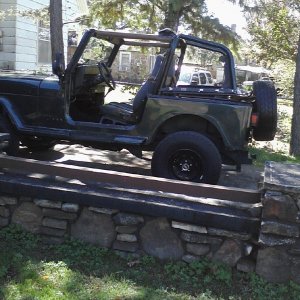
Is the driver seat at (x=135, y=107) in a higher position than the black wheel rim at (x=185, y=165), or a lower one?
higher

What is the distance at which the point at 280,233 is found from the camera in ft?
11.5

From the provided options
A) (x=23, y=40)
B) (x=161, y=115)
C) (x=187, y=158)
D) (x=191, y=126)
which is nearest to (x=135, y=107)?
(x=161, y=115)

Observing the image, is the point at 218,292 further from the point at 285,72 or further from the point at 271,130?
the point at 285,72

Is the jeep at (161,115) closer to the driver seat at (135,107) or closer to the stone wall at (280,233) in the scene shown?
the driver seat at (135,107)

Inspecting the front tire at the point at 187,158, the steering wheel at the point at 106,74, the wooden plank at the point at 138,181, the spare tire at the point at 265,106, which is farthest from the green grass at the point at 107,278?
the steering wheel at the point at 106,74

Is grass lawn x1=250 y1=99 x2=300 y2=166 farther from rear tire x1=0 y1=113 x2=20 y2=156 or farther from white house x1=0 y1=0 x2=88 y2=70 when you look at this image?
white house x1=0 y1=0 x2=88 y2=70

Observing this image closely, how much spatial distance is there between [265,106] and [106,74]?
2.27 m

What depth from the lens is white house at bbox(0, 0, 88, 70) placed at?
1337 centimetres

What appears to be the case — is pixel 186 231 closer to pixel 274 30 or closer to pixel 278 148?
pixel 278 148

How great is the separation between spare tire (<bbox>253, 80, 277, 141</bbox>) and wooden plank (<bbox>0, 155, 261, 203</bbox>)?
61.0 inches

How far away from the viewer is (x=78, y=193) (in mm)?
3918

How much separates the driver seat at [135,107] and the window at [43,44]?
9.71 m

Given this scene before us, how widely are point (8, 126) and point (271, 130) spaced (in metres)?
3.15

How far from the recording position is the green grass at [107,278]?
130 inches
